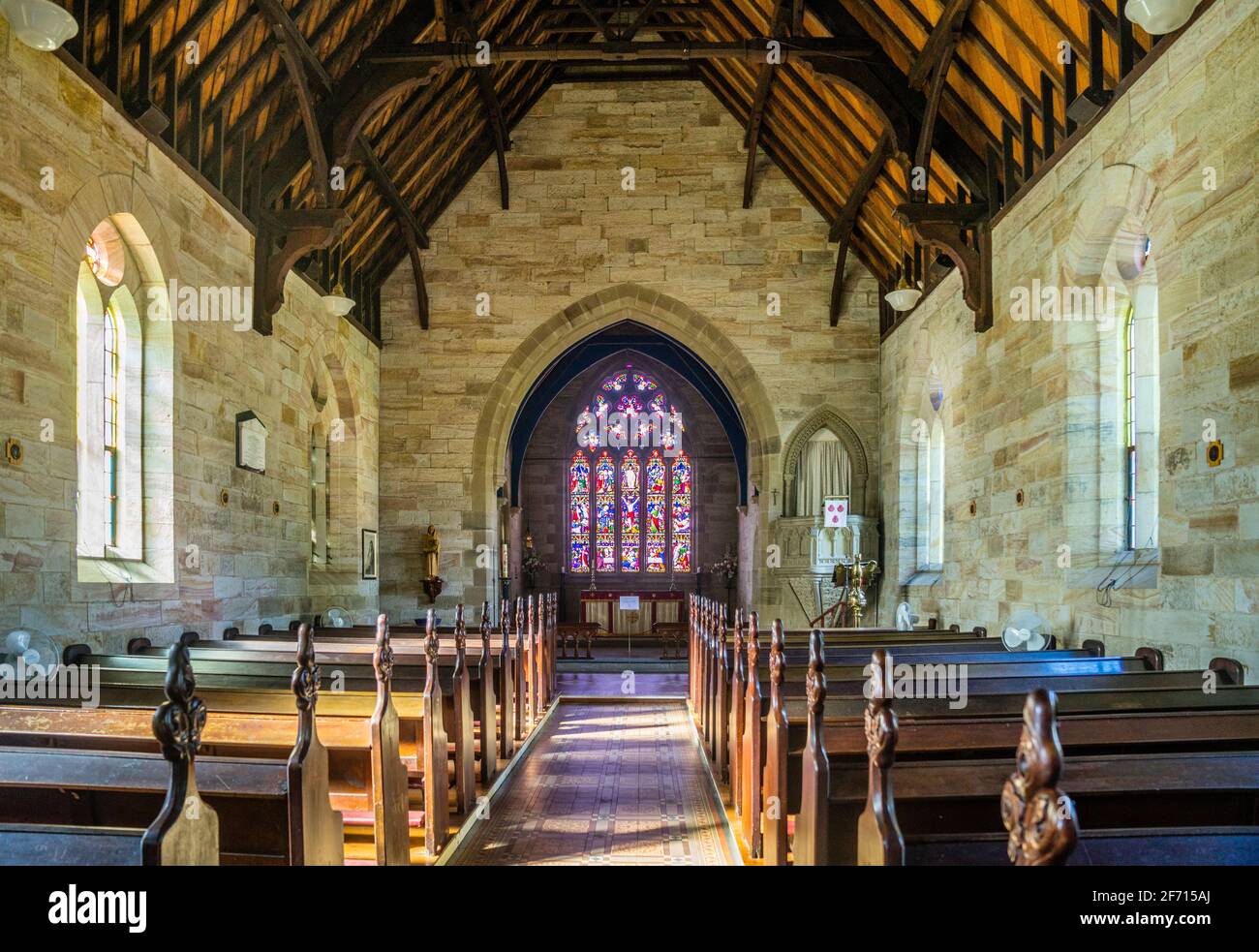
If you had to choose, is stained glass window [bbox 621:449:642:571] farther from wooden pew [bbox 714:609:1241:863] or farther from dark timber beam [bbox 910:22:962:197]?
wooden pew [bbox 714:609:1241:863]

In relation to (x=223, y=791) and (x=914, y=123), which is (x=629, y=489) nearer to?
(x=914, y=123)

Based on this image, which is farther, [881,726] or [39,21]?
[39,21]

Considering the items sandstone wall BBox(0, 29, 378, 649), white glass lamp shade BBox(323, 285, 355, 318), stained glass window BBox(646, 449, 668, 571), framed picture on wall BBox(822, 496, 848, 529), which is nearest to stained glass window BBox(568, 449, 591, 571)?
stained glass window BBox(646, 449, 668, 571)

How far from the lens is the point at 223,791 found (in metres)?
2.42

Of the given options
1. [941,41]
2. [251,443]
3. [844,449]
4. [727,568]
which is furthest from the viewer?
[727,568]

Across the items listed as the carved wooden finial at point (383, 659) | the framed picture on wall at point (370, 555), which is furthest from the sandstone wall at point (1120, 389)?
the framed picture on wall at point (370, 555)

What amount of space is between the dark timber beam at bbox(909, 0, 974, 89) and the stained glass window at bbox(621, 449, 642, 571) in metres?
10.8

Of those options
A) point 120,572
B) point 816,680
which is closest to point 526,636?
point 120,572

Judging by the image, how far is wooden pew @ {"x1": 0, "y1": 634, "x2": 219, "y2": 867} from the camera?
5.80 ft

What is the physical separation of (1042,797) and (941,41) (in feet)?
21.7

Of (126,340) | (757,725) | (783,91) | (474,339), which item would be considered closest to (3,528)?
(126,340)

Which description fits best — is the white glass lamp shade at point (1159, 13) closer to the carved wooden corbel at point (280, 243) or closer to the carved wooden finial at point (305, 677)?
the carved wooden finial at point (305, 677)

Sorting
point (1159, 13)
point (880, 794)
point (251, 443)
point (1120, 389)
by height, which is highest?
point (1159, 13)

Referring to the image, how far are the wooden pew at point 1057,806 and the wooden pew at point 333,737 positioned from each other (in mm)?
1739
